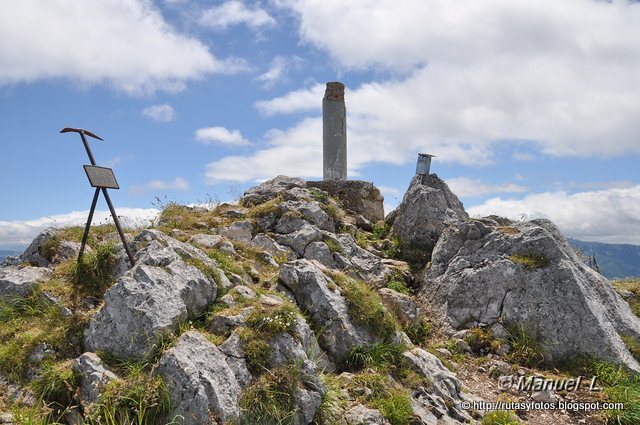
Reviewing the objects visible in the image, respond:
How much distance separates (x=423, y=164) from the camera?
1823 cm

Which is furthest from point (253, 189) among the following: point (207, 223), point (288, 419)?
point (288, 419)

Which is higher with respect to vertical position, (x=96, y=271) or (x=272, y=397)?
(x=96, y=271)

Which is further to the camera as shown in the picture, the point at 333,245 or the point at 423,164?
the point at 423,164

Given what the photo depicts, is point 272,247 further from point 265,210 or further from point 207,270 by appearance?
point 207,270

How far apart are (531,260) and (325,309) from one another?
6587mm

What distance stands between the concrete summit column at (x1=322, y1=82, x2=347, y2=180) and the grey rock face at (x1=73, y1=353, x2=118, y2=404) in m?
15.5

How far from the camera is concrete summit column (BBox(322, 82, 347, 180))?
70.9ft

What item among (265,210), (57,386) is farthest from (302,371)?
(265,210)

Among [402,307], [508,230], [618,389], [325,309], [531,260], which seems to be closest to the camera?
[325,309]

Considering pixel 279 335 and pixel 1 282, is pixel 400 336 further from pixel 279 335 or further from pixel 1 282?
pixel 1 282

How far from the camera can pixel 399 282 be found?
1459 centimetres

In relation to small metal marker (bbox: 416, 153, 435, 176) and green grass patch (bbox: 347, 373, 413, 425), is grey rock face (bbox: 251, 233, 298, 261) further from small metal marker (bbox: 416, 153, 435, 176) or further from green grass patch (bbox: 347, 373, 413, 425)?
small metal marker (bbox: 416, 153, 435, 176)

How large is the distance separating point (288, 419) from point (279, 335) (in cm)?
145

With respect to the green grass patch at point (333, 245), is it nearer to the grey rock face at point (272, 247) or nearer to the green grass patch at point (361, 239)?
the grey rock face at point (272, 247)
